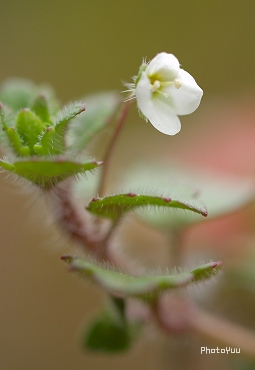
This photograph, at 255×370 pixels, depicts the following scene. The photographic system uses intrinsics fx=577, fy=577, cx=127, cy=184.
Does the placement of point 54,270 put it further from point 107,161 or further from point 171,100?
point 171,100

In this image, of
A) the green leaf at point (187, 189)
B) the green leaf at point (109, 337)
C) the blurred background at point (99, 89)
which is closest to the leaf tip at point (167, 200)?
the green leaf at point (187, 189)

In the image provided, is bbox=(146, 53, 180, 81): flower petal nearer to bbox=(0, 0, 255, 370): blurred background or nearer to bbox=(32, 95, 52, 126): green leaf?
bbox=(32, 95, 52, 126): green leaf

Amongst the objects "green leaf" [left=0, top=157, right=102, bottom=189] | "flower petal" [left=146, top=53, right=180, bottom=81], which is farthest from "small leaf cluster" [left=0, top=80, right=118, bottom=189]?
"flower petal" [left=146, top=53, right=180, bottom=81]

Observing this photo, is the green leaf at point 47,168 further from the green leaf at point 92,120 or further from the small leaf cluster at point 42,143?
the green leaf at point 92,120

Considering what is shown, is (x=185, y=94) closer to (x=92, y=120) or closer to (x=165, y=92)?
(x=165, y=92)

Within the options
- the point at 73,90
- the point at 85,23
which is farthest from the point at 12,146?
the point at 85,23
